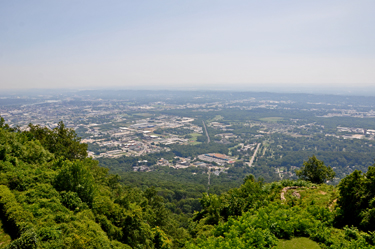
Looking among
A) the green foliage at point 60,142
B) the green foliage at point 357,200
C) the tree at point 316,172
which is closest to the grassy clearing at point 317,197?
the green foliage at point 357,200

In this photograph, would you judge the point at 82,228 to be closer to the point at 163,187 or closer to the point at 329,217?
the point at 329,217

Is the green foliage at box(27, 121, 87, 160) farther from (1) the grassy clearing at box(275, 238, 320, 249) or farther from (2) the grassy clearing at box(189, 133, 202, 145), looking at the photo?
(2) the grassy clearing at box(189, 133, 202, 145)

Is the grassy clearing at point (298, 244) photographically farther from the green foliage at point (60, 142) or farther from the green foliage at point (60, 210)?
the green foliage at point (60, 142)

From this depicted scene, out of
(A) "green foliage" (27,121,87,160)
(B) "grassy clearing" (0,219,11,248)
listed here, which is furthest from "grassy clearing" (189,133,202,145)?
(B) "grassy clearing" (0,219,11,248)

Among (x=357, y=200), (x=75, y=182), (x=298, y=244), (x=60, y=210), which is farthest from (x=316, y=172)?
(x=60, y=210)

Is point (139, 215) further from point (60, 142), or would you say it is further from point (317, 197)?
point (60, 142)
